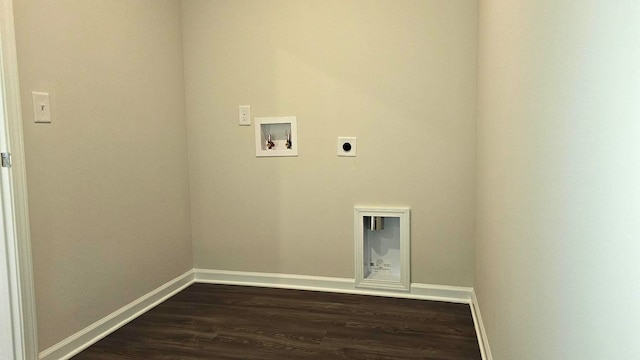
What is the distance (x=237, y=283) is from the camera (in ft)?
10.3

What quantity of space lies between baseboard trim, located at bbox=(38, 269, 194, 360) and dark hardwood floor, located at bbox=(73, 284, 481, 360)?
4cm

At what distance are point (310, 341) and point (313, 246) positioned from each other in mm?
841

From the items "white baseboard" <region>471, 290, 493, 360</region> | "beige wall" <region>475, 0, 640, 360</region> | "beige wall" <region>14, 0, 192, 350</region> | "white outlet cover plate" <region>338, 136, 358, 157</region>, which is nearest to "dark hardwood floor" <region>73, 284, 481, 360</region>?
"white baseboard" <region>471, 290, 493, 360</region>

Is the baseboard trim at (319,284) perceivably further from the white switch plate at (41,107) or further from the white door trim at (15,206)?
the white switch plate at (41,107)

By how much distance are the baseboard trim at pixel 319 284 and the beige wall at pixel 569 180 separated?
113cm

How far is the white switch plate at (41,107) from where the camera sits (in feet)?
6.35

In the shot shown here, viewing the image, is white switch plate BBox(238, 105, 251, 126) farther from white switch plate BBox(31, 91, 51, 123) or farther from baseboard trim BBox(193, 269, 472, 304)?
white switch plate BBox(31, 91, 51, 123)

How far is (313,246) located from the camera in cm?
297

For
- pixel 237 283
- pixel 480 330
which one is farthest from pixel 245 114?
pixel 480 330

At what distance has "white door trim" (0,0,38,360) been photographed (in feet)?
5.80

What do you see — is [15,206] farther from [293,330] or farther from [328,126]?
[328,126]

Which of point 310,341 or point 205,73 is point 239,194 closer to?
point 205,73

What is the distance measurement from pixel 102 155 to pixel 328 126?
4.48ft

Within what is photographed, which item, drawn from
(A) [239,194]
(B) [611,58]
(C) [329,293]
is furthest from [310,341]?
(B) [611,58]
